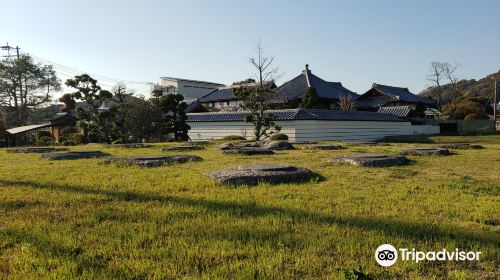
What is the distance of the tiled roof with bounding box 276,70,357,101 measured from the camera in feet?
118

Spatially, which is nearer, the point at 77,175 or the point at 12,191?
the point at 12,191

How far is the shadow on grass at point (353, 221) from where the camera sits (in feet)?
9.78

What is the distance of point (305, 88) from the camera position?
36.6 m

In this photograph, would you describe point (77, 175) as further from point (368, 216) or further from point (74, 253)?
point (368, 216)

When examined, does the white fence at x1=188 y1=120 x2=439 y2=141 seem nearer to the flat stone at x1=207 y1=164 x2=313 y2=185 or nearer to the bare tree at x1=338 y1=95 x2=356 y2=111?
the bare tree at x1=338 y1=95 x2=356 y2=111

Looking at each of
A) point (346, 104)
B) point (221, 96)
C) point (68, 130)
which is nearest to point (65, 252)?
point (346, 104)

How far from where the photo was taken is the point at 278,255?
2.62 meters

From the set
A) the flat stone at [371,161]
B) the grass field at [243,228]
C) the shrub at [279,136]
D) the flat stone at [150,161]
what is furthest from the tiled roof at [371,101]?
the grass field at [243,228]

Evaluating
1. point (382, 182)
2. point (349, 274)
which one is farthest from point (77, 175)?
point (349, 274)

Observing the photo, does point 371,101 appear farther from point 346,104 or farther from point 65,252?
point 65,252

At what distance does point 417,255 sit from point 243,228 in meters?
1.32

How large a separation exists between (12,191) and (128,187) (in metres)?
Result: 1.51

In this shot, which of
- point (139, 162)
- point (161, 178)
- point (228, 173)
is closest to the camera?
point (228, 173)

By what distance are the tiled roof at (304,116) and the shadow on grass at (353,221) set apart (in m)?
20.8
